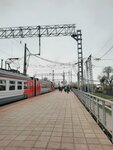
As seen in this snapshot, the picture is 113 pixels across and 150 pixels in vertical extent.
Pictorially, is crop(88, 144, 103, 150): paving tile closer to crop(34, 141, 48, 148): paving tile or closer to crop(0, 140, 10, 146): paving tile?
crop(34, 141, 48, 148): paving tile

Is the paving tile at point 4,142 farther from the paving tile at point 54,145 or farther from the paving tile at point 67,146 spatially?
the paving tile at point 67,146

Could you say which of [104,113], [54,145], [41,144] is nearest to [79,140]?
[54,145]

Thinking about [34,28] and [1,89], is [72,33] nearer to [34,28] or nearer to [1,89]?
[34,28]

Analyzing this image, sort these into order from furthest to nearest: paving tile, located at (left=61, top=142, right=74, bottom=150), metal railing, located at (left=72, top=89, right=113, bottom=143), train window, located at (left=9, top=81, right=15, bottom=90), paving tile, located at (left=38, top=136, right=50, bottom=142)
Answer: train window, located at (left=9, top=81, right=15, bottom=90) < paving tile, located at (left=38, top=136, right=50, bottom=142) < metal railing, located at (left=72, top=89, right=113, bottom=143) < paving tile, located at (left=61, top=142, right=74, bottom=150)

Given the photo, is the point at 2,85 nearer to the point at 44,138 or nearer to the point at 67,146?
the point at 44,138

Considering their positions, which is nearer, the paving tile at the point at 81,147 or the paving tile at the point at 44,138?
the paving tile at the point at 81,147

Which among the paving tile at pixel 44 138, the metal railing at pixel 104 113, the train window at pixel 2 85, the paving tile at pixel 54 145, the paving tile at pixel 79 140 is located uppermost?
the train window at pixel 2 85

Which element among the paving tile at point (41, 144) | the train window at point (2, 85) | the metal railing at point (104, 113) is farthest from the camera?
the train window at point (2, 85)

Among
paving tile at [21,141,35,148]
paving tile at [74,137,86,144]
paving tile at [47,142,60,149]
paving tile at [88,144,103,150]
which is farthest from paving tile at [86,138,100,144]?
paving tile at [21,141,35,148]

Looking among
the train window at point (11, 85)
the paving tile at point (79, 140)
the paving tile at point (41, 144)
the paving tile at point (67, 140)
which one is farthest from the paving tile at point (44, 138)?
the train window at point (11, 85)

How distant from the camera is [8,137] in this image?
5.54 meters

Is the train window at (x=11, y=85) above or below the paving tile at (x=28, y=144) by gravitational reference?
above

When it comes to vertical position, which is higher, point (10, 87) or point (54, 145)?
point (10, 87)

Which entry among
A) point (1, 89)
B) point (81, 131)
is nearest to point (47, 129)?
point (81, 131)
